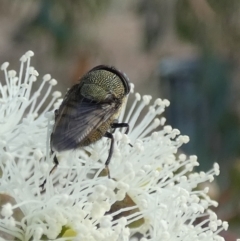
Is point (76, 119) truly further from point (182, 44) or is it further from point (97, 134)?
point (182, 44)

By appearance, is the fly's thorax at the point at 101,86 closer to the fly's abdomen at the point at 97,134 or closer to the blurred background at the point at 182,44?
the fly's abdomen at the point at 97,134

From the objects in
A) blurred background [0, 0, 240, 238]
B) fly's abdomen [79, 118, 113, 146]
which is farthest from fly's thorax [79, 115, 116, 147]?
blurred background [0, 0, 240, 238]

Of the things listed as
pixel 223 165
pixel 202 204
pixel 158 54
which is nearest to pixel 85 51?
pixel 158 54

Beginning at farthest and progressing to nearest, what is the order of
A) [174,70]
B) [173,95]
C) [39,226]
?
[174,70] < [173,95] < [39,226]

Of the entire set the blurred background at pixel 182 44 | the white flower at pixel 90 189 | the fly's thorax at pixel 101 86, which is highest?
the blurred background at pixel 182 44

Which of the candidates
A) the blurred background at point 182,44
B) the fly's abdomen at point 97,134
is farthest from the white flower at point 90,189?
the blurred background at point 182,44

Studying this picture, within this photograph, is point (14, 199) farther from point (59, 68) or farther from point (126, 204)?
point (59, 68)
